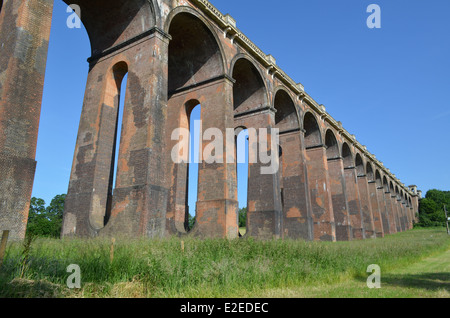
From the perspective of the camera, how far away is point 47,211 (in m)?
53.8

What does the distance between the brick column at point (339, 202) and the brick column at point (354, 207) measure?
263 cm

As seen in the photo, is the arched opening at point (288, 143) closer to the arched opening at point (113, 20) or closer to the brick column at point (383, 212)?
the arched opening at point (113, 20)

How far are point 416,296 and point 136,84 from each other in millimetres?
10430

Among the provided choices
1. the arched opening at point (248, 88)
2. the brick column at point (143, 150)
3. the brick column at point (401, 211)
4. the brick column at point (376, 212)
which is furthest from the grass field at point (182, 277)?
the brick column at point (401, 211)

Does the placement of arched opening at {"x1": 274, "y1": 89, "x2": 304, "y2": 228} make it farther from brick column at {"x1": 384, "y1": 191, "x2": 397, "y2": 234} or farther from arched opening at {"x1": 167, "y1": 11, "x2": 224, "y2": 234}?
brick column at {"x1": 384, "y1": 191, "x2": 397, "y2": 234}

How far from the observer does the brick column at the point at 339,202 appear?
24.9m

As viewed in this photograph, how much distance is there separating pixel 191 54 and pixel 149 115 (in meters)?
6.20

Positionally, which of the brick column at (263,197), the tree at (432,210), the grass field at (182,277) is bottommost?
the grass field at (182,277)

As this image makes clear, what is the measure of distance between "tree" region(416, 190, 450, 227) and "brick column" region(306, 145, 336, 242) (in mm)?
52011

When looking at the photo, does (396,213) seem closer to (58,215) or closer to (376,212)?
(376,212)

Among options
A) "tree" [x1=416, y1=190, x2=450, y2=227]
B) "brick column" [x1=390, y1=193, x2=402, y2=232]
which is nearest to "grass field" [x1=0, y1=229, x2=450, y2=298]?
"brick column" [x1=390, y1=193, x2=402, y2=232]

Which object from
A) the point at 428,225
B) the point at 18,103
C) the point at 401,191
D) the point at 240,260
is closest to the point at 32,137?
the point at 18,103

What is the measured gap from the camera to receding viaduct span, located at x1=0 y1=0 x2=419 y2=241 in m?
7.75

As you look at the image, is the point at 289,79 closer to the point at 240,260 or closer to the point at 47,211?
the point at 240,260
